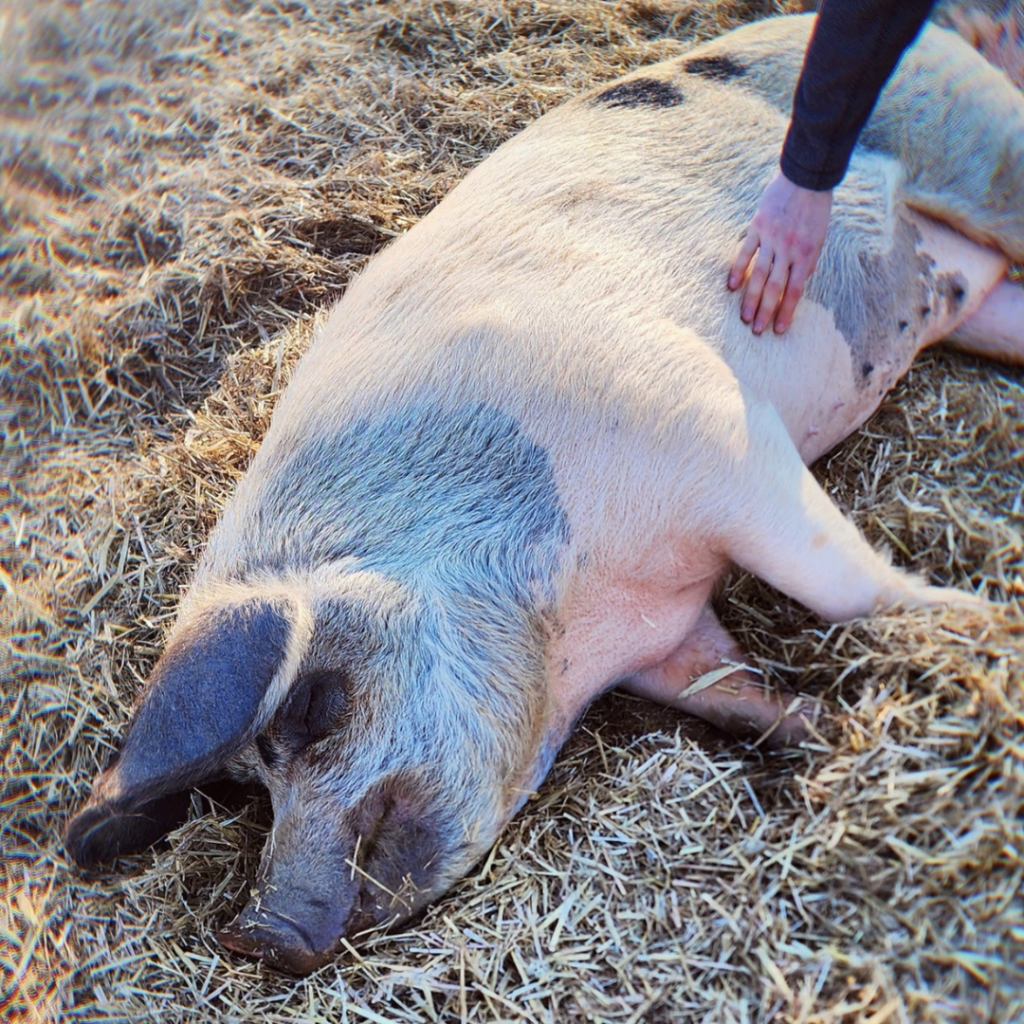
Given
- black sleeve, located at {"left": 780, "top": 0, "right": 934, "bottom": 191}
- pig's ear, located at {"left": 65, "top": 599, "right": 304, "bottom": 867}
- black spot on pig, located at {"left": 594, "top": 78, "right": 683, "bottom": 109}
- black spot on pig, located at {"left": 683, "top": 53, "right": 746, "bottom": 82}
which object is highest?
black sleeve, located at {"left": 780, "top": 0, "right": 934, "bottom": 191}

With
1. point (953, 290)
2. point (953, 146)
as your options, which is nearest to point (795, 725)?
point (953, 290)

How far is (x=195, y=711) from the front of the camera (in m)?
1.98

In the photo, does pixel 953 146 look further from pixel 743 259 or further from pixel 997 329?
pixel 743 259

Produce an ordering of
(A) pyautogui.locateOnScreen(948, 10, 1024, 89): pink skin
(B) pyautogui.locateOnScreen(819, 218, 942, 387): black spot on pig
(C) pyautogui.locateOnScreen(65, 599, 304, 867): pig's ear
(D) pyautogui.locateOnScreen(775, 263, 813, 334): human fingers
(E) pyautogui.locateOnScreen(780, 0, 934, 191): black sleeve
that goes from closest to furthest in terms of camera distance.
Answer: (C) pyautogui.locateOnScreen(65, 599, 304, 867): pig's ear, (E) pyautogui.locateOnScreen(780, 0, 934, 191): black sleeve, (D) pyautogui.locateOnScreen(775, 263, 813, 334): human fingers, (B) pyautogui.locateOnScreen(819, 218, 942, 387): black spot on pig, (A) pyautogui.locateOnScreen(948, 10, 1024, 89): pink skin

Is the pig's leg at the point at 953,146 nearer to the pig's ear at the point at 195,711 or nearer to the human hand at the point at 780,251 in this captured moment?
the human hand at the point at 780,251

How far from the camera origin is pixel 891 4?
6.66ft

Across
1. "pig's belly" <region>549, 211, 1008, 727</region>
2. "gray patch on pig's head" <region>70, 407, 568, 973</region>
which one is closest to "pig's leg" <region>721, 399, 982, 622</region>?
"pig's belly" <region>549, 211, 1008, 727</region>

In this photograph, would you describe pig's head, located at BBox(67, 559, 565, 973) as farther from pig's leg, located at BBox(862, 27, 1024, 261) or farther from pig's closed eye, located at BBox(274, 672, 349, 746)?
pig's leg, located at BBox(862, 27, 1024, 261)

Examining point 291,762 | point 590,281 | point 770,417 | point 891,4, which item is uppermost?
point 891,4

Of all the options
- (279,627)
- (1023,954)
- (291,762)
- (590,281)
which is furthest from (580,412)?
(1023,954)

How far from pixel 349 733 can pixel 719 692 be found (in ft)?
3.21

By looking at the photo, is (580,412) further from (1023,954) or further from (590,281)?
(1023,954)

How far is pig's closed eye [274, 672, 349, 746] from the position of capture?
2.19 meters

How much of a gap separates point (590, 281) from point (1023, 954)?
5.87ft
